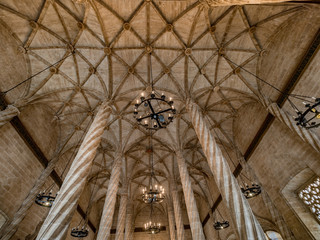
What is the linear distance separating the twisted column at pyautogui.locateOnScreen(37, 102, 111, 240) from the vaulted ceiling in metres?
4.74

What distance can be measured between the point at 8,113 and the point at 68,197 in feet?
20.4

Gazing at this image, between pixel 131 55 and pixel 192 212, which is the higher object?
pixel 131 55

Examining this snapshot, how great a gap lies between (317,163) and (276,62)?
18.4 ft

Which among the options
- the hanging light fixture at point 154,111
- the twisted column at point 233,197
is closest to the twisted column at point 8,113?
the hanging light fixture at point 154,111

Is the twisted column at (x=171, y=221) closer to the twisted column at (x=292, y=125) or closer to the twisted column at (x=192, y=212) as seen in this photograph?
the twisted column at (x=192, y=212)

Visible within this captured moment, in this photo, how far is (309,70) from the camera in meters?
7.84

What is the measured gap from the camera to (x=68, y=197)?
5.18 meters

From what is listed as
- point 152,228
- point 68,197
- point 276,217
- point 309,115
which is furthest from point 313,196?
point 68,197

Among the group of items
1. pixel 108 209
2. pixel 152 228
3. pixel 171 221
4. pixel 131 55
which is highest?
pixel 131 55

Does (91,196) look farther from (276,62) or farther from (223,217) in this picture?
(276,62)

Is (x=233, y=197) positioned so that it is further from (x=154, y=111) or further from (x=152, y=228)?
(x=152, y=228)

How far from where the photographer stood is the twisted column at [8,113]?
26.1 feet

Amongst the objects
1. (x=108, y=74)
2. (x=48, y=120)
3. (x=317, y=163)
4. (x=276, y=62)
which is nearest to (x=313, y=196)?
(x=317, y=163)

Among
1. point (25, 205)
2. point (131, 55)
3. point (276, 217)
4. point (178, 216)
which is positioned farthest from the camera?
point (178, 216)
